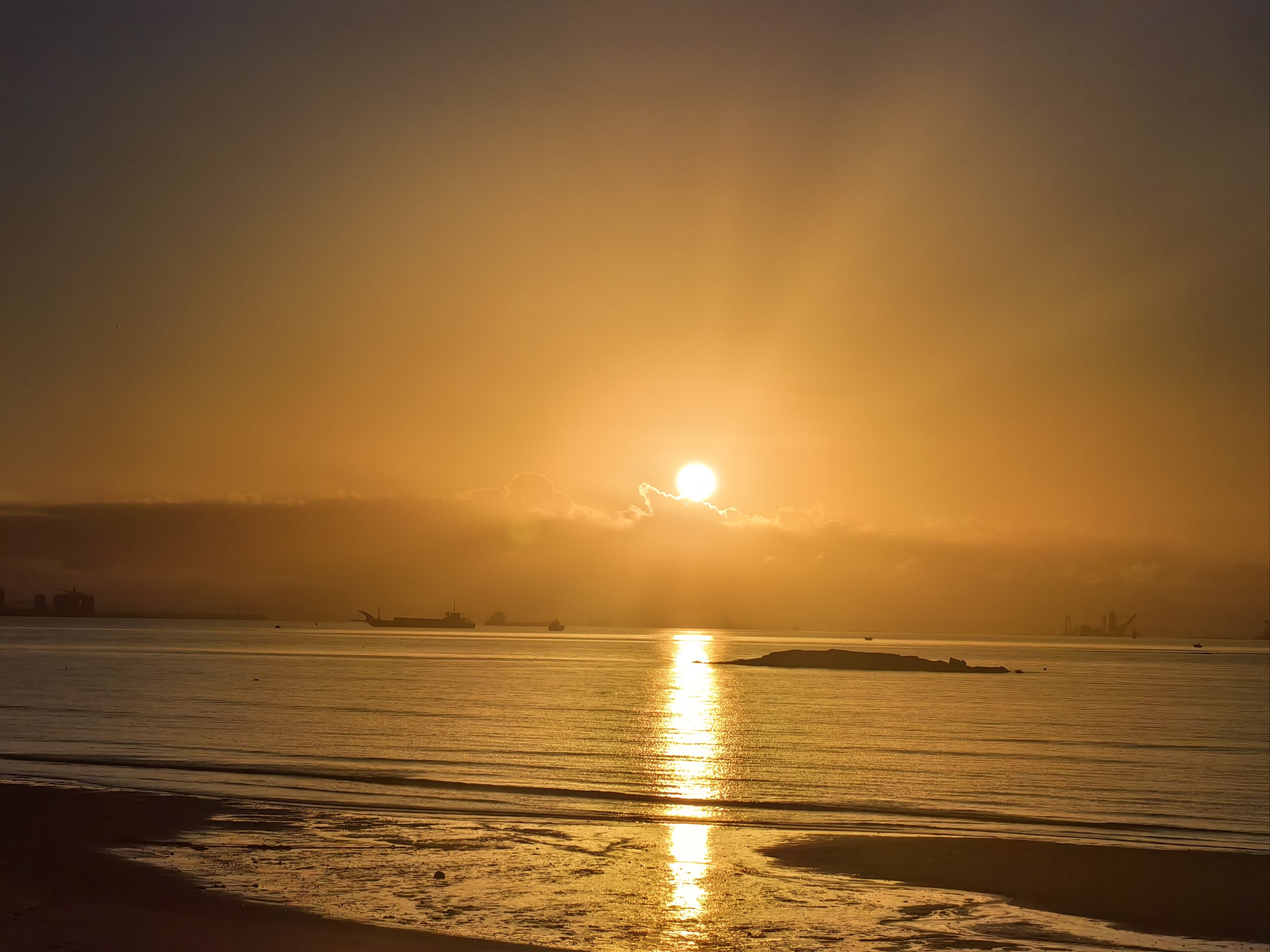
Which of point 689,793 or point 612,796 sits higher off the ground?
point 612,796

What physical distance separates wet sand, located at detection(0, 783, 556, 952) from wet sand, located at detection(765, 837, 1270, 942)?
12.6 meters

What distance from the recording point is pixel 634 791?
40.7 metres

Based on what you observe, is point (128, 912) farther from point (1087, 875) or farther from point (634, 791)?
point (1087, 875)

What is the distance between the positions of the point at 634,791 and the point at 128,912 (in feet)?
74.3

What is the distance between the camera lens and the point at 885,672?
174375mm

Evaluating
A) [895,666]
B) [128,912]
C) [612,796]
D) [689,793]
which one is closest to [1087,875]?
[689,793]

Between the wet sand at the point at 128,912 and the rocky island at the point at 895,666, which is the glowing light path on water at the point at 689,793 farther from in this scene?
the rocky island at the point at 895,666

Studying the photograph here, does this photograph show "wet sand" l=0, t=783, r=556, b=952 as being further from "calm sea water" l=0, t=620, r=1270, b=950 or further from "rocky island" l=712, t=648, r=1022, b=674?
"rocky island" l=712, t=648, r=1022, b=674

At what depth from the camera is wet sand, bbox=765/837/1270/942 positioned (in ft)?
79.4

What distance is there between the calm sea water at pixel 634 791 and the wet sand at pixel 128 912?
911mm

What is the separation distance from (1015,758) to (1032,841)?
2617 cm

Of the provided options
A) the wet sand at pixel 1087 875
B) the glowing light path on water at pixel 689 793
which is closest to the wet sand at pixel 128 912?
the glowing light path on water at pixel 689 793

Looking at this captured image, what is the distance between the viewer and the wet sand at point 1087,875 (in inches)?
952

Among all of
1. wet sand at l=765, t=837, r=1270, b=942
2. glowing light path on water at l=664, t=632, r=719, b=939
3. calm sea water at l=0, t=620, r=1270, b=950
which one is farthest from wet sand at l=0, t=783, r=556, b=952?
wet sand at l=765, t=837, r=1270, b=942
